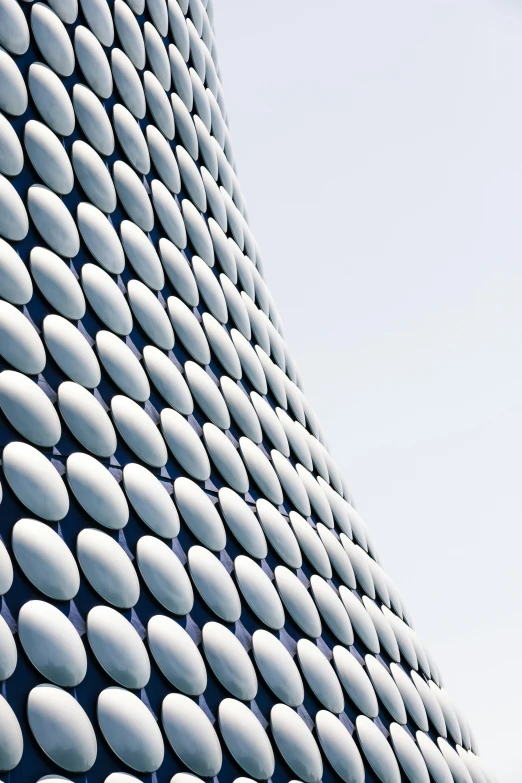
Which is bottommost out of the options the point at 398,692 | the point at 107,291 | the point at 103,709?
the point at 103,709

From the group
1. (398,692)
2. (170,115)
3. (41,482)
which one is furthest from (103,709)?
(170,115)

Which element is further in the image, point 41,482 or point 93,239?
point 93,239

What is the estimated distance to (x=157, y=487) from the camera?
12078mm

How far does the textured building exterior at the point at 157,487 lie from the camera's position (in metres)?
9.70

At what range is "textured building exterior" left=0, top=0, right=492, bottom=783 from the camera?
31.8 ft

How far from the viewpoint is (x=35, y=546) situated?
31.4 feet

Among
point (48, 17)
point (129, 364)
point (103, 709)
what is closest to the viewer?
point (103, 709)

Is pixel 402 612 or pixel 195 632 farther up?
pixel 402 612

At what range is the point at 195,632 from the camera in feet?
38.0

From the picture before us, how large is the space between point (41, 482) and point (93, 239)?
4.22 meters

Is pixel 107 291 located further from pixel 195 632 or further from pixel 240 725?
pixel 240 725

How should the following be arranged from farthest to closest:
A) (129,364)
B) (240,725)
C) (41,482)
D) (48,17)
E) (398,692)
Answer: (398,692) < (48,17) < (129,364) < (240,725) < (41,482)

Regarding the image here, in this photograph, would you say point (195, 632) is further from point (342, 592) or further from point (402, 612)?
point (402, 612)

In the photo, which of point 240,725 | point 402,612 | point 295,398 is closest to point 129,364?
point 240,725
